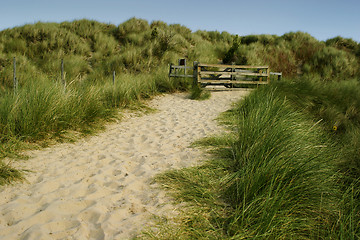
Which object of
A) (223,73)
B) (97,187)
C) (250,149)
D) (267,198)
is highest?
(223,73)

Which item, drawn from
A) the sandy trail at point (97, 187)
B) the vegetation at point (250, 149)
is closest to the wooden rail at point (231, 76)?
the vegetation at point (250, 149)

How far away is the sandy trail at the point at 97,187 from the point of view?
7.42 ft

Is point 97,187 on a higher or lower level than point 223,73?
lower

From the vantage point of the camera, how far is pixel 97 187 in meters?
2.98

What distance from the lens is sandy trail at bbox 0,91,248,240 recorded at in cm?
226

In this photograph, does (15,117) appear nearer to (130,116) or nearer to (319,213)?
(130,116)

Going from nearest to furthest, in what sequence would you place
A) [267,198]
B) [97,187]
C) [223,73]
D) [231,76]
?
[267,198], [97,187], [223,73], [231,76]

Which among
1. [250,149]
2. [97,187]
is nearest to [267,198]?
[250,149]

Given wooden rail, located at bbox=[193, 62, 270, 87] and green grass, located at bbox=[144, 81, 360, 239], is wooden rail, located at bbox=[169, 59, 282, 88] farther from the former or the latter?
green grass, located at bbox=[144, 81, 360, 239]

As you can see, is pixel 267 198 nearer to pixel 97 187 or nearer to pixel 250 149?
pixel 250 149

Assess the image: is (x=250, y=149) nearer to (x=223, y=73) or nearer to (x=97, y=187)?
(x=97, y=187)

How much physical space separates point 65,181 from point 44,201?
18.5 inches

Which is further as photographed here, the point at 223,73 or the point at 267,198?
the point at 223,73

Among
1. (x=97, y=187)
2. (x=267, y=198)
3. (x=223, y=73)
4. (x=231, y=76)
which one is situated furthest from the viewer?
(x=231, y=76)
